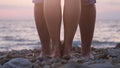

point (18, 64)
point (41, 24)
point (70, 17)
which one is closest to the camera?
point (18, 64)

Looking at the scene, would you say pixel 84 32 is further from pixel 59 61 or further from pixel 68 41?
pixel 59 61

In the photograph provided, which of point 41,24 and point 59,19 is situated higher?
point 59,19

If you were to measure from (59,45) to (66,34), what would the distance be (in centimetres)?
14

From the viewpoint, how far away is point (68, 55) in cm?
340

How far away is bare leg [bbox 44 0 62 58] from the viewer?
3318 millimetres

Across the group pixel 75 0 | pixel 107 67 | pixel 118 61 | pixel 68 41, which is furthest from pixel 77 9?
pixel 107 67

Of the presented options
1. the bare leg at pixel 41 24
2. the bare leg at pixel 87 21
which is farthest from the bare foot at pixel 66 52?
the bare leg at pixel 41 24

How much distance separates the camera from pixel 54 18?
3332 mm

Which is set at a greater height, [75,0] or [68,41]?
[75,0]

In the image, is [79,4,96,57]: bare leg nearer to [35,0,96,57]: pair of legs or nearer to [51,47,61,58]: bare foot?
[35,0,96,57]: pair of legs

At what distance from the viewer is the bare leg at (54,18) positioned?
3.32 m

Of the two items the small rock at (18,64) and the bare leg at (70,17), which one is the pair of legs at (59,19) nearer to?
the bare leg at (70,17)

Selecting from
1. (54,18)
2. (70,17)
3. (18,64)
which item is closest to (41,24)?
(54,18)

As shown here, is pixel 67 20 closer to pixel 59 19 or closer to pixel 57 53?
pixel 59 19
